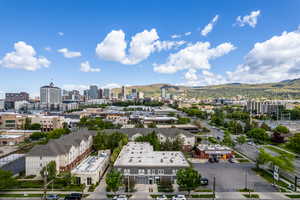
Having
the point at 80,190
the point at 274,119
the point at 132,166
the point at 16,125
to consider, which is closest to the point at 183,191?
the point at 132,166

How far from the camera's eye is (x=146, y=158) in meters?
34.2

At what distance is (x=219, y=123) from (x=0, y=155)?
8301 centimetres

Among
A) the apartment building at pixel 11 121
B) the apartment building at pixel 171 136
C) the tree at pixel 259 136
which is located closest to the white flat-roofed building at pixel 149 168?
the apartment building at pixel 171 136

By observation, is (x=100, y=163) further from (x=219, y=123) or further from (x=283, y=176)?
(x=219, y=123)

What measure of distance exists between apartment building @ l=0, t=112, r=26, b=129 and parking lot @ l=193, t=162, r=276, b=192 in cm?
7539

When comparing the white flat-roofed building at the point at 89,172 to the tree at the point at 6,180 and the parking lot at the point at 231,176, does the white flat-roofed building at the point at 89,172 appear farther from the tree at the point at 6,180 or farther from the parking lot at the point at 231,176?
the parking lot at the point at 231,176

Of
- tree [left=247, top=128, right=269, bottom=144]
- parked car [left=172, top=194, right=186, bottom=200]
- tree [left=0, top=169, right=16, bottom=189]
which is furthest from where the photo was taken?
tree [left=247, top=128, right=269, bottom=144]

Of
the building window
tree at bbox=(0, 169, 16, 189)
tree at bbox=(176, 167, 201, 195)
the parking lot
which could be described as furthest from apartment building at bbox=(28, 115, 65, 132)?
tree at bbox=(176, 167, 201, 195)

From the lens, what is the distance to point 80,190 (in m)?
27.6

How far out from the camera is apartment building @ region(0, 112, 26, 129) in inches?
3118

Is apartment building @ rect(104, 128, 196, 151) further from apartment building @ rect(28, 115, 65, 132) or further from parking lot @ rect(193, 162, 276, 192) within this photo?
apartment building @ rect(28, 115, 65, 132)

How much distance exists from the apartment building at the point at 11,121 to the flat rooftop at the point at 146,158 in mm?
62764

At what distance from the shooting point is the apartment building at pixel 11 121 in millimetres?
79188

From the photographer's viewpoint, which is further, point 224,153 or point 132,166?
point 224,153
